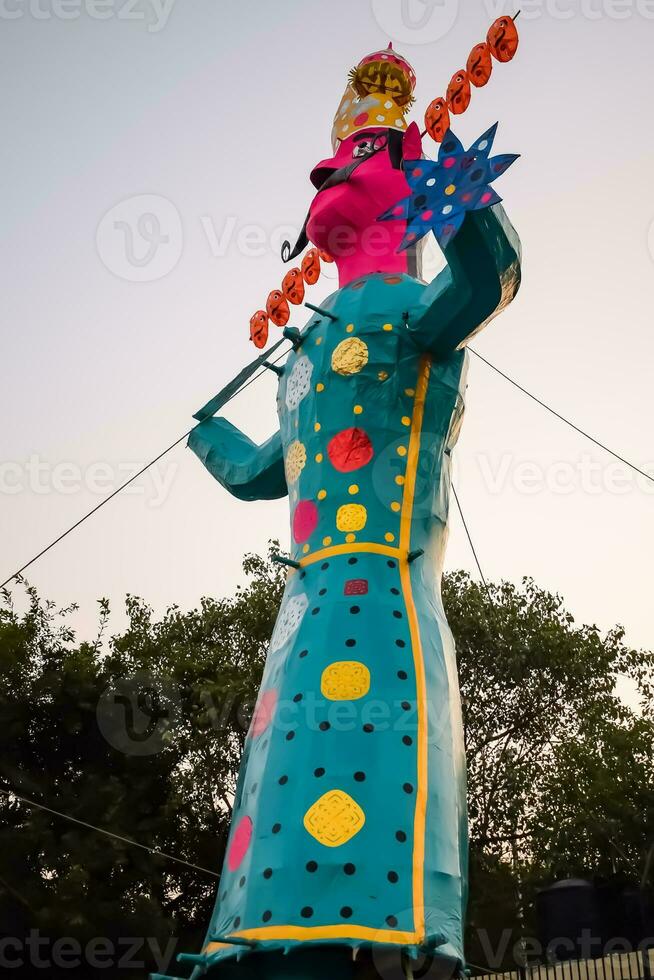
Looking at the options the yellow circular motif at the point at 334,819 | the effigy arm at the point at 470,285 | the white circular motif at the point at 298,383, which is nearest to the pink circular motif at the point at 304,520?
the white circular motif at the point at 298,383

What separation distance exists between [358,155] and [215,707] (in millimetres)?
8825

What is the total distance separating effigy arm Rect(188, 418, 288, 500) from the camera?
675 centimetres

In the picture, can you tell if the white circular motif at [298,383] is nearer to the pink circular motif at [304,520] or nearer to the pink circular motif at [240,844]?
the pink circular motif at [304,520]

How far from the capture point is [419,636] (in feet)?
17.1

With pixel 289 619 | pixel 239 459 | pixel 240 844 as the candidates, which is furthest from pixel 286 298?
pixel 240 844

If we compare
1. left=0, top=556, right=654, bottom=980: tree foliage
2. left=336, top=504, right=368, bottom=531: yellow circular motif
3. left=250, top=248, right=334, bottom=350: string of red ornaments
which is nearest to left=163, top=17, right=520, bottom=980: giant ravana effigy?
left=336, top=504, right=368, bottom=531: yellow circular motif

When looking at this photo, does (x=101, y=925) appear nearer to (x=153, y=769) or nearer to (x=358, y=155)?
(x=153, y=769)

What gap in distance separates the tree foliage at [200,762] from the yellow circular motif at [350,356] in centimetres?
762

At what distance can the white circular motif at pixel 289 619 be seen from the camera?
17.6 ft

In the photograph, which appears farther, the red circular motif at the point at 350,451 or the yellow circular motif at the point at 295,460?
the yellow circular motif at the point at 295,460

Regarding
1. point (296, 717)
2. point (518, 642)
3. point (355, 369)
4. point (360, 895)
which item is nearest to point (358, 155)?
point (355, 369)

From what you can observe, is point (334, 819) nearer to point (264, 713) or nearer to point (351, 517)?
point (264, 713)

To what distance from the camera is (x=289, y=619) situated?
17.9ft

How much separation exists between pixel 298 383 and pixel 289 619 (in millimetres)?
1409
